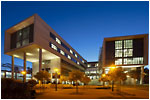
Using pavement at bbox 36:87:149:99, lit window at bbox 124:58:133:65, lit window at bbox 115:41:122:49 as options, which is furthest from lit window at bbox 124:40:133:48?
pavement at bbox 36:87:149:99

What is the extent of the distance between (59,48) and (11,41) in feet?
57.5

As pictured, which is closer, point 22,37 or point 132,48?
point 22,37

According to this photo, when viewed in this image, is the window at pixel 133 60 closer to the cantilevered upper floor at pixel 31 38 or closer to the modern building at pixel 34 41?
the modern building at pixel 34 41

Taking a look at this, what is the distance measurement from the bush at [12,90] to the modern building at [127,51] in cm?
4078

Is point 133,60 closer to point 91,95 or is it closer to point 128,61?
point 128,61

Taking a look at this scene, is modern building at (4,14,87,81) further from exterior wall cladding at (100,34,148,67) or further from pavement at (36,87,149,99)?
pavement at (36,87,149,99)

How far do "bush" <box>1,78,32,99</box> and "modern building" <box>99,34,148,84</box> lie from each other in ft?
134

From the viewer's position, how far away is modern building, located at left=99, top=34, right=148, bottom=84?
153 feet

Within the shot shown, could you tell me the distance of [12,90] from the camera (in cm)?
1170

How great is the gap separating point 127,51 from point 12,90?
4433cm

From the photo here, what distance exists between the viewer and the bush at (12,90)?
36.8ft

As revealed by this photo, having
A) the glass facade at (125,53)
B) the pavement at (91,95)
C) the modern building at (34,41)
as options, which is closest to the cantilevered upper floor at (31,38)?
the modern building at (34,41)

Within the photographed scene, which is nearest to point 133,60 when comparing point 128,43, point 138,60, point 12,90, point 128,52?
point 138,60

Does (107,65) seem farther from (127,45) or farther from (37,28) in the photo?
(37,28)
